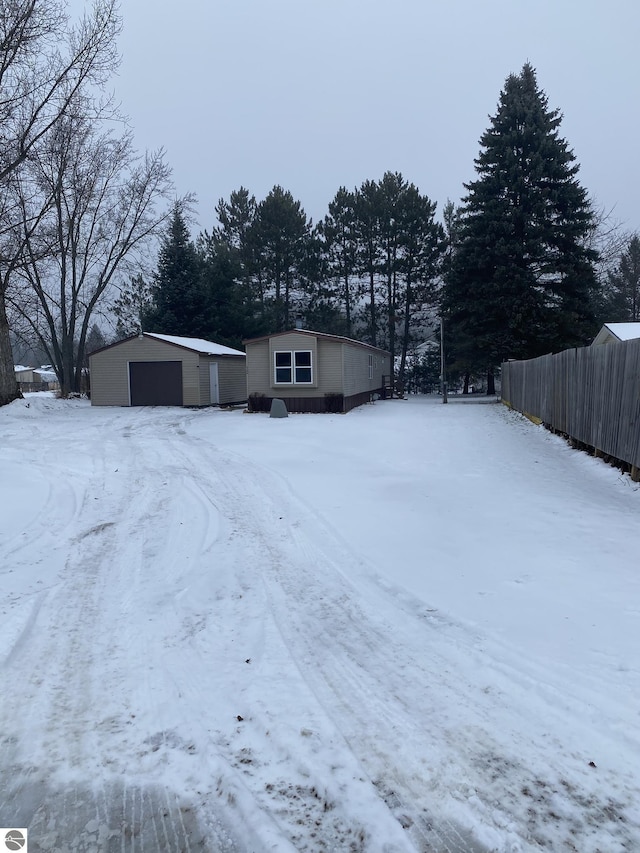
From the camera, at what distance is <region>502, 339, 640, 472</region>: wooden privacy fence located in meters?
7.85

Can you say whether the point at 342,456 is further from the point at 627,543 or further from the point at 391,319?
the point at 391,319

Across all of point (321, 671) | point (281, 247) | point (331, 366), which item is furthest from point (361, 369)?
point (321, 671)

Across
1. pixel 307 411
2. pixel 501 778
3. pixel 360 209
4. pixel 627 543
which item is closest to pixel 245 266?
pixel 360 209

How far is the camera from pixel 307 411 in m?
20.9

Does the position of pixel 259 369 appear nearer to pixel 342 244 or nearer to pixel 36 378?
pixel 342 244

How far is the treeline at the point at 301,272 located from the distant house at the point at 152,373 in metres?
10.9

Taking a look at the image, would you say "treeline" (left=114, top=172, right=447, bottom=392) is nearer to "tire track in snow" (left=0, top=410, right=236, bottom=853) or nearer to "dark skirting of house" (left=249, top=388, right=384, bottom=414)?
"dark skirting of house" (left=249, top=388, right=384, bottom=414)

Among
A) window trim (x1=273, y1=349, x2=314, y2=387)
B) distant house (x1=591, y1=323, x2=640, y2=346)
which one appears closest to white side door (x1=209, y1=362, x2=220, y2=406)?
window trim (x1=273, y1=349, x2=314, y2=387)

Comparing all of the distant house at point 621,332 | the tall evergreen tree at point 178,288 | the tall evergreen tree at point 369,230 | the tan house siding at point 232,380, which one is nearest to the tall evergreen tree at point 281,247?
the tall evergreen tree at point 369,230

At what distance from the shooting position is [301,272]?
128 ft

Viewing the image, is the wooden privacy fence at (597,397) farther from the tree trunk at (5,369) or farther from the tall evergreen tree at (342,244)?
the tall evergreen tree at (342,244)

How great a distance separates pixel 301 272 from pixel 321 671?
1485 inches

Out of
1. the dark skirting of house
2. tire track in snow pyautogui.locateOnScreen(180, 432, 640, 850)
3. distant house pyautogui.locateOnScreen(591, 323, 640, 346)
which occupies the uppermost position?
distant house pyautogui.locateOnScreen(591, 323, 640, 346)

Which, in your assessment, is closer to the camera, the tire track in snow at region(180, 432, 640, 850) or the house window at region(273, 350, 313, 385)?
the tire track in snow at region(180, 432, 640, 850)
